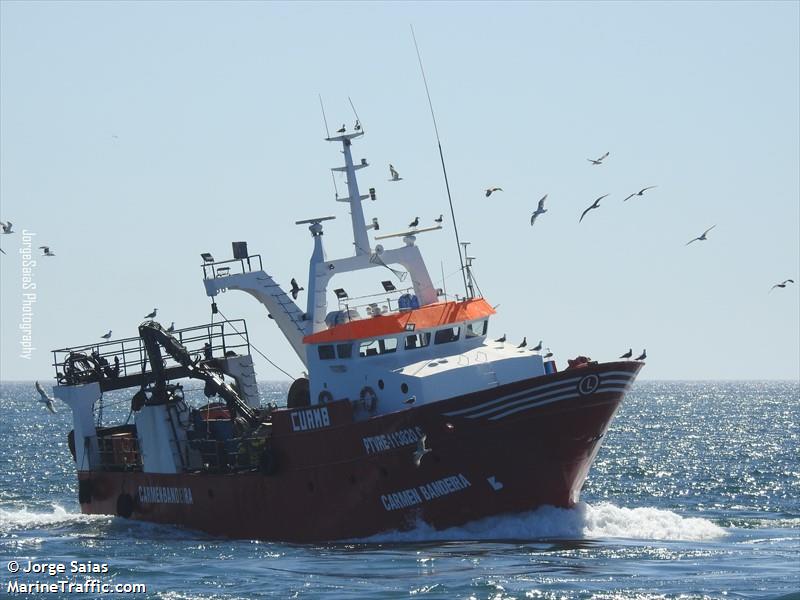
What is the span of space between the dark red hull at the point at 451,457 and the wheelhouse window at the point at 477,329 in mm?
3831

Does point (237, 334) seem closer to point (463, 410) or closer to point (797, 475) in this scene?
point (463, 410)

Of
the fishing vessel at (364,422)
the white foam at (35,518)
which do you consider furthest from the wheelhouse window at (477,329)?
the white foam at (35,518)

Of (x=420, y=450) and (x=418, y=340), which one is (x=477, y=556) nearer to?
(x=420, y=450)

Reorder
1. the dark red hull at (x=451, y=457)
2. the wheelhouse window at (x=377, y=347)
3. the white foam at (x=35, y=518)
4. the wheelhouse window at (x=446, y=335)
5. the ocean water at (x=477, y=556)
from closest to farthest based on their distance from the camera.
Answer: the ocean water at (x=477, y=556) < the dark red hull at (x=451, y=457) < the wheelhouse window at (x=377, y=347) < the wheelhouse window at (x=446, y=335) < the white foam at (x=35, y=518)

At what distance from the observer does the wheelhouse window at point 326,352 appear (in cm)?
3131

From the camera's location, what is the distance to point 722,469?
57.6 metres

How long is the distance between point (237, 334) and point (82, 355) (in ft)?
14.3

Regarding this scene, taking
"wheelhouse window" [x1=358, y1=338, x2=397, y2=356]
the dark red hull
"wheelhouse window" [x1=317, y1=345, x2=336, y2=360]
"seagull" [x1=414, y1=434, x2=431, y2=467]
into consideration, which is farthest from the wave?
"wheelhouse window" [x1=317, y1=345, x2=336, y2=360]

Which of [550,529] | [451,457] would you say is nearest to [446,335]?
[451,457]

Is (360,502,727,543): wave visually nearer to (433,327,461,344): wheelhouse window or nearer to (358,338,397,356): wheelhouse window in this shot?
(358,338,397,356): wheelhouse window

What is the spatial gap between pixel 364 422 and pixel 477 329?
4298 mm

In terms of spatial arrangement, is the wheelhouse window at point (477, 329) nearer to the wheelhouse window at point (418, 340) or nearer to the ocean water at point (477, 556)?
the wheelhouse window at point (418, 340)

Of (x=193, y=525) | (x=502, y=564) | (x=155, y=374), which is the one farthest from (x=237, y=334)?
(x=502, y=564)

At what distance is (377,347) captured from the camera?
101 ft
